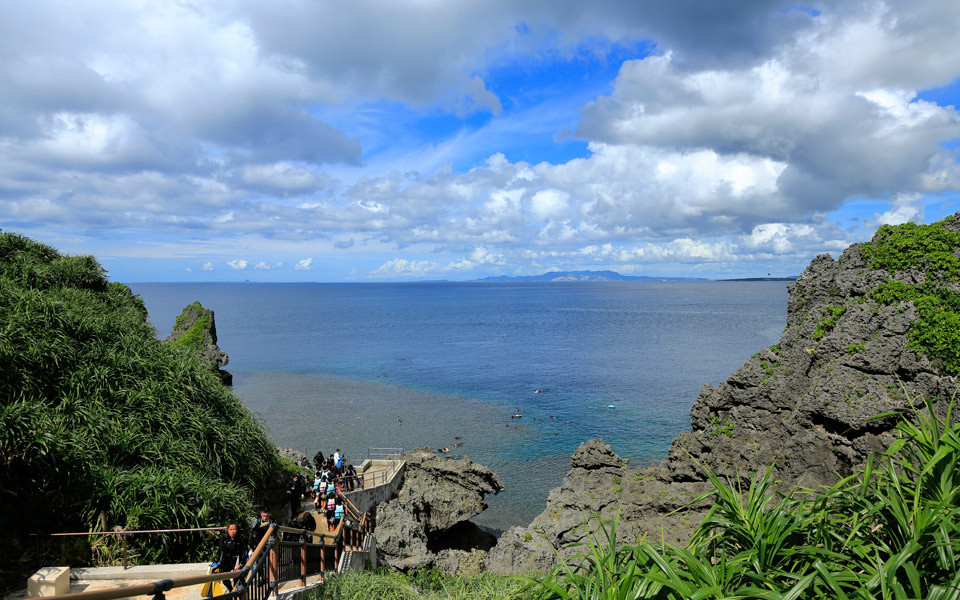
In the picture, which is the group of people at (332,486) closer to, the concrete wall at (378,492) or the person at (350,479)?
the person at (350,479)

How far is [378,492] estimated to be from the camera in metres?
25.1

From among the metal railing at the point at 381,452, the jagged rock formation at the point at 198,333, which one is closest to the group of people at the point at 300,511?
the metal railing at the point at 381,452

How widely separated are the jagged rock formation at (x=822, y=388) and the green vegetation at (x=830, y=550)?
25.8 ft

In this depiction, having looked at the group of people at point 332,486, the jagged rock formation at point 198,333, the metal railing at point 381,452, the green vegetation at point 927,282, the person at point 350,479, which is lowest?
the metal railing at point 381,452

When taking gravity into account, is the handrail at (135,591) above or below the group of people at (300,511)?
above

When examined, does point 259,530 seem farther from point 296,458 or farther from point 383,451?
point 383,451

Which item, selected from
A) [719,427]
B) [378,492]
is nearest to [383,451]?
[378,492]

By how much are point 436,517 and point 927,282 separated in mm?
20752

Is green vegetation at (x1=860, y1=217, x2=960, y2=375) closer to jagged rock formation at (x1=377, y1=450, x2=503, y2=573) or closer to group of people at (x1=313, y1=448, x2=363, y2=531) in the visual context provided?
jagged rock formation at (x1=377, y1=450, x2=503, y2=573)

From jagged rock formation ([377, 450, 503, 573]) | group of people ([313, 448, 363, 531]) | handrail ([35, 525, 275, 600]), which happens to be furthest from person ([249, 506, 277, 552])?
jagged rock formation ([377, 450, 503, 573])

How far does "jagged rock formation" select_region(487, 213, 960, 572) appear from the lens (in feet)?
45.2

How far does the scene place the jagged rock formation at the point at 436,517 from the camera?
66.2 ft

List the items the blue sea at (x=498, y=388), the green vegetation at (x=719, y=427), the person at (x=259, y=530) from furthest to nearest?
the blue sea at (x=498, y=388) < the green vegetation at (x=719, y=427) < the person at (x=259, y=530)

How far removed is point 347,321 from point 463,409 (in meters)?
91.7
